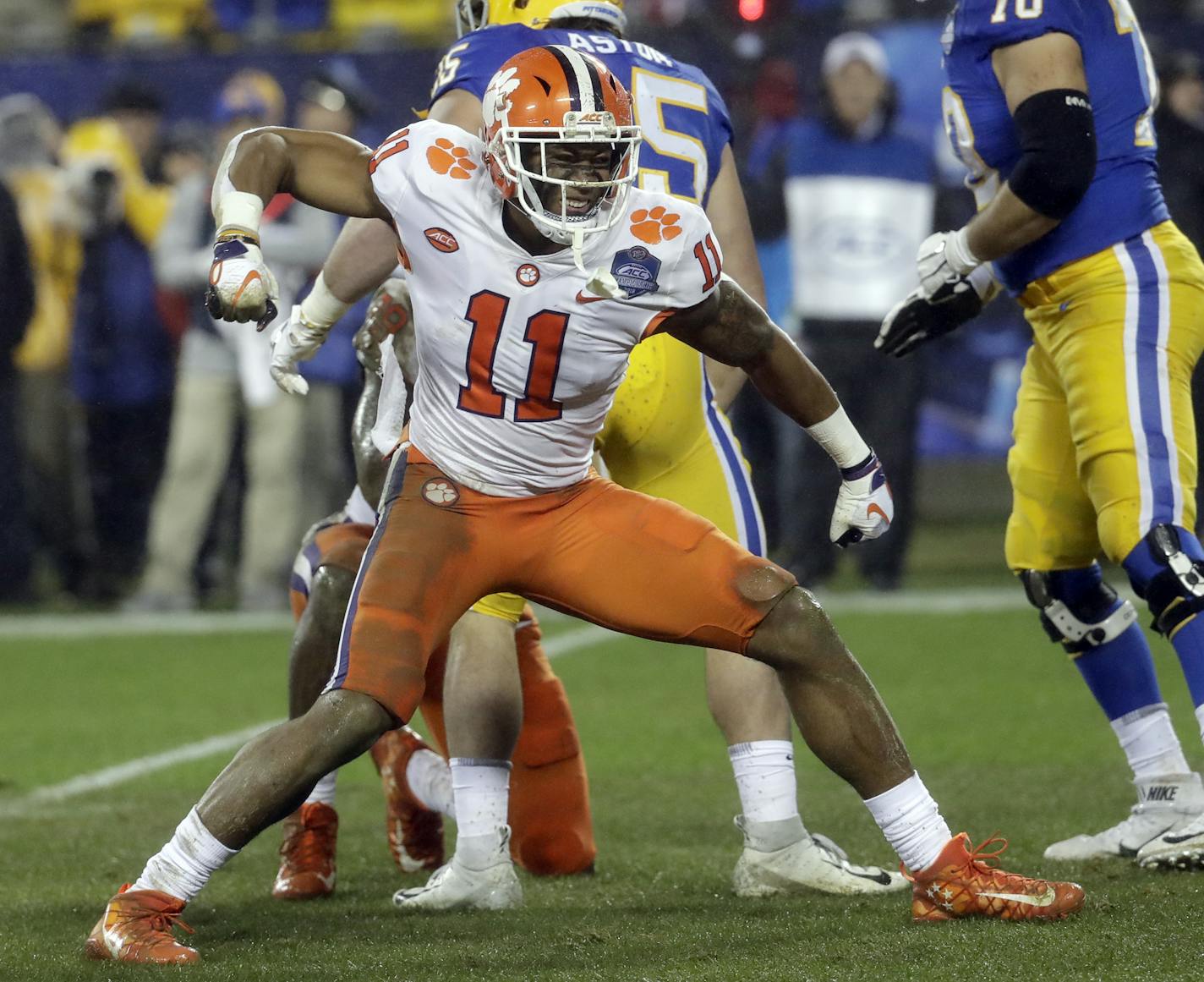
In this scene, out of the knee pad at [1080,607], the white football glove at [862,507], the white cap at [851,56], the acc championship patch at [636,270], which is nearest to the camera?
the acc championship patch at [636,270]

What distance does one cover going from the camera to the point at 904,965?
324cm

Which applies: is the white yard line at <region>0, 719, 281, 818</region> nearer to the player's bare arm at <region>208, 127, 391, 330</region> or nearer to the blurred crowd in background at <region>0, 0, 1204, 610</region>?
the player's bare arm at <region>208, 127, 391, 330</region>

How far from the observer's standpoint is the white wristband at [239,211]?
3564mm

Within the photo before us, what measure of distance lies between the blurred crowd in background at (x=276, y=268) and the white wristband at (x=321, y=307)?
15.0 ft

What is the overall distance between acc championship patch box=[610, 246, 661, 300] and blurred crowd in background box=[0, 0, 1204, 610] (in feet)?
16.8

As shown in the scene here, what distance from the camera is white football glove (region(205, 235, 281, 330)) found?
342 centimetres

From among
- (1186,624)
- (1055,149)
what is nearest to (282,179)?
(1055,149)

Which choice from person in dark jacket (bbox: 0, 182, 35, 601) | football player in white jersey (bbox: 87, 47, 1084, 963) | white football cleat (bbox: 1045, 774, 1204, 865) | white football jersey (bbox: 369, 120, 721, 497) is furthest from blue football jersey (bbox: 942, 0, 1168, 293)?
person in dark jacket (bbox: 0, 182, 35, 601)

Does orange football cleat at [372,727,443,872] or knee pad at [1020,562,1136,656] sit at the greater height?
knee pad at [1020,562,1136,656]

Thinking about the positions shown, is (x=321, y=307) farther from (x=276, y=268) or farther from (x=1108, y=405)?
(x=276, y=268)

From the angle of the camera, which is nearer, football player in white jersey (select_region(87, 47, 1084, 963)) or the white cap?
football player in white jersey (select_region(87, 47, 1084, 963))

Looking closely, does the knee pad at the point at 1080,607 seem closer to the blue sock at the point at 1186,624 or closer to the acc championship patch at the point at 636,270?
the blue sock at the point at 1186,624

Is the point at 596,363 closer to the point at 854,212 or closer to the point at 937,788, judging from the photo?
the point at 937,788

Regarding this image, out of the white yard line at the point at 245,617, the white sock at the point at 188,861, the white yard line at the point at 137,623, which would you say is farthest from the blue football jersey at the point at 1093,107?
the white yard line at the point at 137,623
